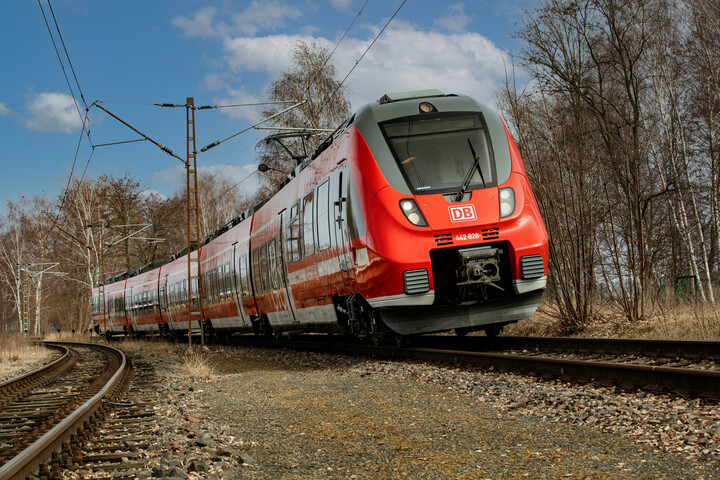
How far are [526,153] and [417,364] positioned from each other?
15.6ft

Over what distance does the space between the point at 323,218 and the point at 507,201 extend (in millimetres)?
3293

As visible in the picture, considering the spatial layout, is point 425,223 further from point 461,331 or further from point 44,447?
point 44,447

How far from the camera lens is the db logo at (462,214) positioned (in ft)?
28.7

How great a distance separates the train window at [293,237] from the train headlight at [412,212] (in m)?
4.19

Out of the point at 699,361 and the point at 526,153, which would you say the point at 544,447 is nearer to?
the point at 699,361

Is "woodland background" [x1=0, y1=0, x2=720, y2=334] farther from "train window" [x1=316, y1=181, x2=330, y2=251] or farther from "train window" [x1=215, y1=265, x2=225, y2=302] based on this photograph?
"train window" [x1=215, y1=265, x2=225, y2=302]

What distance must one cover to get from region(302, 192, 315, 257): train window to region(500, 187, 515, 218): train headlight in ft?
12.5

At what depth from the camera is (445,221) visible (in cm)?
873

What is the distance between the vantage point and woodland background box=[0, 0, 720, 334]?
39.2 ft

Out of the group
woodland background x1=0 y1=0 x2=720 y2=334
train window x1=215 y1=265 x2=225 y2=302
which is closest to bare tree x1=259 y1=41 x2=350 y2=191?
woodland background x1=0 y1=0 x2=720 y2=334

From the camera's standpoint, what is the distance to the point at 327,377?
893cm

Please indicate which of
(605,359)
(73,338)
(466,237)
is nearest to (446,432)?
(605,359)

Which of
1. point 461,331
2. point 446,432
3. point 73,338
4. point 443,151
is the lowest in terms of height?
point 446,432

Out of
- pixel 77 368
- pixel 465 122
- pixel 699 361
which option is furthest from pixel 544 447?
pixel 77 368
